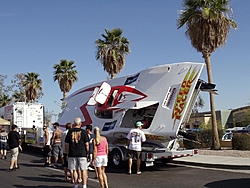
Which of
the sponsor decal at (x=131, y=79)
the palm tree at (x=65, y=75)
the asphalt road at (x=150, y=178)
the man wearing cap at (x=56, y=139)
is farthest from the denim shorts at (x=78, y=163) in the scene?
the palm tree at (x=65, y=75)

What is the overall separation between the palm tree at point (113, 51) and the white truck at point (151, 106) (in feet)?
39.4

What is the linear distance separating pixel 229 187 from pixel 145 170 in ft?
13.4

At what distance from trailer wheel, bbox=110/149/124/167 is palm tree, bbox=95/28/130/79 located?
565 inches

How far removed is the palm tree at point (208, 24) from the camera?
1870 cm

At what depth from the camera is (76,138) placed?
26.4 feet

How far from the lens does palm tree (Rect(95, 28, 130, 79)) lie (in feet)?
87.9

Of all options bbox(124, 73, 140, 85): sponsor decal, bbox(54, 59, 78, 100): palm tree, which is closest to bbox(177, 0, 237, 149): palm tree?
bbox(124, 73, 140, 85): sponsor decal

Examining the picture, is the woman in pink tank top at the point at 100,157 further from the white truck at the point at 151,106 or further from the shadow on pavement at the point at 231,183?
the white truck at the point at 151,106

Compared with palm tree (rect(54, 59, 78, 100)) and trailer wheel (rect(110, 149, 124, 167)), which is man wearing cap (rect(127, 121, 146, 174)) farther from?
palm tree (rect(54, 59, 78, 100))

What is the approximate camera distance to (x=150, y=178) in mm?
10562

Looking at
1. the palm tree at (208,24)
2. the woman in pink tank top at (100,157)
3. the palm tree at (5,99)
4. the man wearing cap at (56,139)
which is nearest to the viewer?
the woman in pink tank top at (100,157)

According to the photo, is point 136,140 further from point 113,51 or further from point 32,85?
point 32,85

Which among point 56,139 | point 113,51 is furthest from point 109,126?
point 113,51

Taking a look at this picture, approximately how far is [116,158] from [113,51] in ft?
49.7
